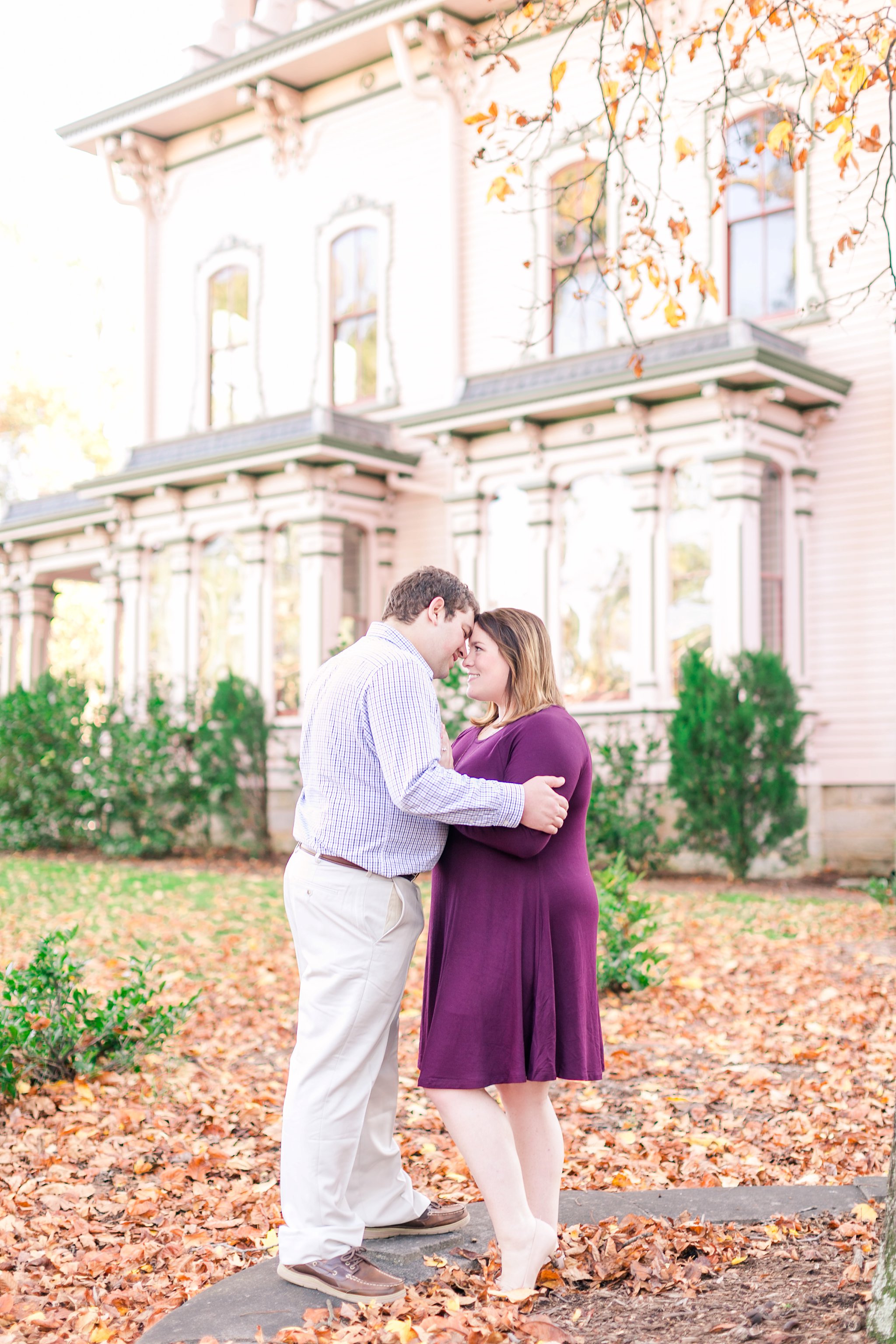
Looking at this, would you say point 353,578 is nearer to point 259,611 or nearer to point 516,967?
point 259,611

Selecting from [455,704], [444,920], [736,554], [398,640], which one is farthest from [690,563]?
[444,920]

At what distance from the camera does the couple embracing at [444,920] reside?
352 cm

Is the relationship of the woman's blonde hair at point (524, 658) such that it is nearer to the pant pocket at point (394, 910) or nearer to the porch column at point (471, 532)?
the pant pocket at point (394, 910)

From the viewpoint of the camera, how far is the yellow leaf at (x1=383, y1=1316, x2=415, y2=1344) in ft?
10.5

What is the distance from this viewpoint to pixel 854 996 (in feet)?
25.2

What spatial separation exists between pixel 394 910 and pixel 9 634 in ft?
69.8

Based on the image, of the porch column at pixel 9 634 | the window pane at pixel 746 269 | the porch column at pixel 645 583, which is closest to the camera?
the porch column at pixel 645 583

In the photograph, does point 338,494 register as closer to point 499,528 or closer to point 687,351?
point 499,528

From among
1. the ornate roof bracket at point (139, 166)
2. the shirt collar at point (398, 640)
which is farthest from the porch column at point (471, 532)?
the shirt collar at point (398, 640)

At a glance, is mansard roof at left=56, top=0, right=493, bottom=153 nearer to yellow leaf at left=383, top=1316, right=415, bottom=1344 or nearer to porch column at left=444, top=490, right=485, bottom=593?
porch column at left=444, top=490, right=485, bottom=593

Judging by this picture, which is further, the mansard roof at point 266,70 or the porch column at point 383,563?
the porch column at point 383,563

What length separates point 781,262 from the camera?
14680mm

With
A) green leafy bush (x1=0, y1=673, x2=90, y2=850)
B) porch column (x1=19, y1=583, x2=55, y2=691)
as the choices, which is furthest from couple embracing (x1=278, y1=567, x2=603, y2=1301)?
porch column (x1=19, y1=583, x2=55, y2=691)

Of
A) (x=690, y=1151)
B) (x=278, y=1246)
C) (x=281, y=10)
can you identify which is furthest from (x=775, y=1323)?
(x=281, y=10)
